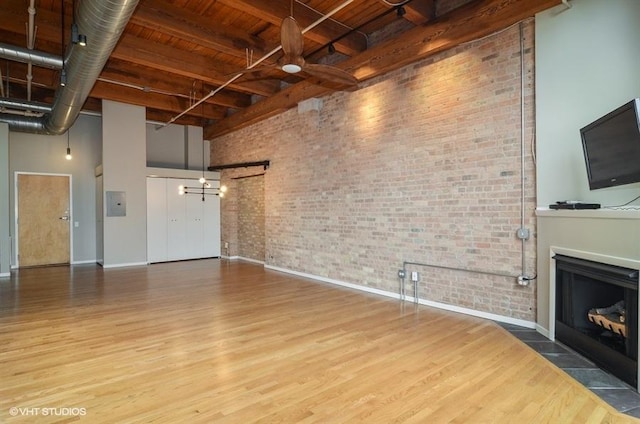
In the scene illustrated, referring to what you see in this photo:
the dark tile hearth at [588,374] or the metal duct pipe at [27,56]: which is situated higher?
the metal duct pipe at [27,56]

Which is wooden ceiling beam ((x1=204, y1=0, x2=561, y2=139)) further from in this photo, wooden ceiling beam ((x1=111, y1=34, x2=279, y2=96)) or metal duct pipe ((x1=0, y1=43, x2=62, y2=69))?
metal duct pipe ((x1=0, y1=43, x2=62, y2=69))

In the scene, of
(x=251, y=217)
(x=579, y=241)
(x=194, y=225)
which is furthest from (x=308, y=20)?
(x=194, y=225)

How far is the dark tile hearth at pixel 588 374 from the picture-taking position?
8.27ft

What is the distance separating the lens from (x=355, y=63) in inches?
228

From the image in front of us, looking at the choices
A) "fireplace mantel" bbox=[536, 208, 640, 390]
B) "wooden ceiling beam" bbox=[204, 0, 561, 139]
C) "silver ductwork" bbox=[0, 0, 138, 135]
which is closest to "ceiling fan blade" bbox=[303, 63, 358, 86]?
"wooden ceiling beam" bbox=[204, 0, 561, 139]

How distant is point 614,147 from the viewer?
301 cm

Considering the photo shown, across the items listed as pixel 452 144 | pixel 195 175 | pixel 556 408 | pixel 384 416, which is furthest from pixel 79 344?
pixel 195 175

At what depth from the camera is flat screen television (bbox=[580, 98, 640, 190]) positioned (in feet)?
9.16

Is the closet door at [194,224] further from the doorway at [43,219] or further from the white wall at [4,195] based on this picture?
the white wall at [4,195]

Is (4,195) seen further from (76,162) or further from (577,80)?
(577,80)

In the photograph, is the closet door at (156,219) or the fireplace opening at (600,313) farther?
the closet door at (156,219)

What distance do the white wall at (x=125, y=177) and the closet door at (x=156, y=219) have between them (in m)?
0.19

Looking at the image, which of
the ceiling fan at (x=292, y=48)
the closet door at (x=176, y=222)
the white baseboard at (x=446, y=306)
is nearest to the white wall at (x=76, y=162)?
the closet door at (x=176, y=222)

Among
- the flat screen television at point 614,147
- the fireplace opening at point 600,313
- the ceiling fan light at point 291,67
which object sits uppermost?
the ceiling fan light at point 291,67
